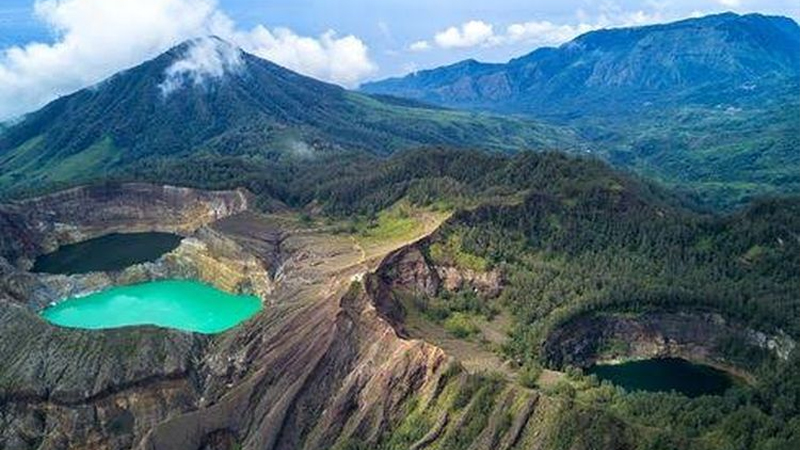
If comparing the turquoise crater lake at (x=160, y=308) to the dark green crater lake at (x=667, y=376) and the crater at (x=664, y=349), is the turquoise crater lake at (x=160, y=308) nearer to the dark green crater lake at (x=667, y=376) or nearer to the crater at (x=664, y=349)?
the crater at (x=664, y=349)

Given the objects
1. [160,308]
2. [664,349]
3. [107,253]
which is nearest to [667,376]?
[664,349]

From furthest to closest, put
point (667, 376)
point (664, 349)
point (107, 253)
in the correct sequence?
point (107, 253), point (664, 349), point (667, 376)

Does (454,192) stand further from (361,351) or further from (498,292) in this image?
(361,351)

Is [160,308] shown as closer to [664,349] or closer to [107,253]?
[107,253]

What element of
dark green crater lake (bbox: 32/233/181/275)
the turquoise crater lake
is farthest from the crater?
dark green crater lake (bbox: 32/233/181/275)

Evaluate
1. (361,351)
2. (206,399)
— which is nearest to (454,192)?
(361,351)

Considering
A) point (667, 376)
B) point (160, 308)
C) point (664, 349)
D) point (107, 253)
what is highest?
point (107, 253)

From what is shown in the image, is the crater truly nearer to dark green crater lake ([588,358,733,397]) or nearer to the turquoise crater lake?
dark green crater lake ([588,358,733,397])
